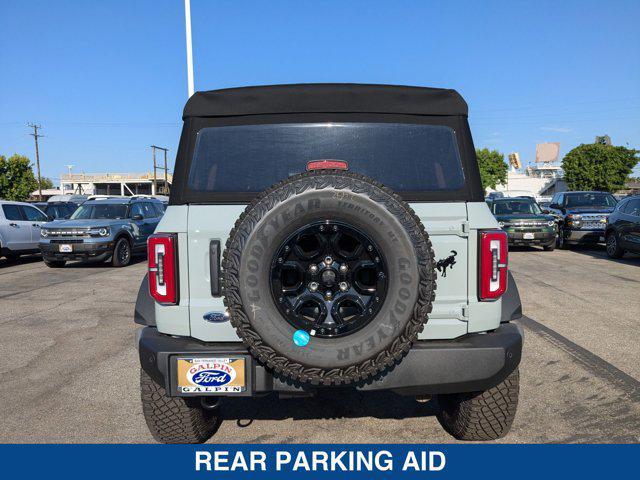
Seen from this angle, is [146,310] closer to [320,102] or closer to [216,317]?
[216,317]

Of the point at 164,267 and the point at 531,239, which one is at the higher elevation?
the point at 164,267

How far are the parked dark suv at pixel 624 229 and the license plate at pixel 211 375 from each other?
38.2 ft

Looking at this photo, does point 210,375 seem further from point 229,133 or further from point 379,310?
point 229,133

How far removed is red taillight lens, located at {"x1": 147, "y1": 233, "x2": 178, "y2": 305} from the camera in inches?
107

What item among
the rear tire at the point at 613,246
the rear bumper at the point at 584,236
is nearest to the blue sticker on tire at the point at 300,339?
the rear tire at the point at 613,246

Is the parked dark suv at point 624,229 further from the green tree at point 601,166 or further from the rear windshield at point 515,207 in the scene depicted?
the green tree at point 601,166

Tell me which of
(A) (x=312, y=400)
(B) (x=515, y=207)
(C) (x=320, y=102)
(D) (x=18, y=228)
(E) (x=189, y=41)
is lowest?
(A) (x=312, y=400)

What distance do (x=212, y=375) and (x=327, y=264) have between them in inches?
31.6

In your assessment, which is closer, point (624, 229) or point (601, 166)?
point (624, 229)

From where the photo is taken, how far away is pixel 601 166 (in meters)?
52.4

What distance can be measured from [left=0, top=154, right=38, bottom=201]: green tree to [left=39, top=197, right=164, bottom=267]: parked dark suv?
5157 cm

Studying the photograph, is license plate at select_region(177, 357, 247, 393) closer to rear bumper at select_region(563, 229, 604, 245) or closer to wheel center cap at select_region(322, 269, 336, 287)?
wheel center cap at select_region(322, 269, 336, 287)

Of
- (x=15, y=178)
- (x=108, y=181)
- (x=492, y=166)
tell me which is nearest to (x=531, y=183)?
(x=492, y=166)

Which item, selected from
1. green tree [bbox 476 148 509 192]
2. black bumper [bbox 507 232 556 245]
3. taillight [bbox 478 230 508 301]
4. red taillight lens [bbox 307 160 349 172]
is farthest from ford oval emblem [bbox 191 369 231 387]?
green tree [bbox 476 148 509 192]
